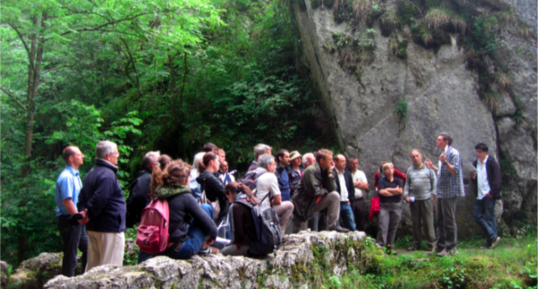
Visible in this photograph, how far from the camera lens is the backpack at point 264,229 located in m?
5.07

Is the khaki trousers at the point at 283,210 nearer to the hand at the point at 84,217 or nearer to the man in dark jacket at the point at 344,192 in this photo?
the man in dark jacket at the point at 344,192

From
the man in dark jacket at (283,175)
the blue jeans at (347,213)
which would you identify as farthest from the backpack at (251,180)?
the blue jeans at (347,213)

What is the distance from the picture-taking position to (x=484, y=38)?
37.0 feet

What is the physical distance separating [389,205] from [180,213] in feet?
18.6

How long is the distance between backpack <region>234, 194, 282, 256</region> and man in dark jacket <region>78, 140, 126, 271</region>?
1.57 metres

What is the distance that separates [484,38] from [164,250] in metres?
10.6

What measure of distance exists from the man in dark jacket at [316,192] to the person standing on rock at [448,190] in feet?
7.16

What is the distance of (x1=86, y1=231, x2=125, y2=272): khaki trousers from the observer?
5203 millimetres

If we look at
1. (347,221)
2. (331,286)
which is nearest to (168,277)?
(331,286)

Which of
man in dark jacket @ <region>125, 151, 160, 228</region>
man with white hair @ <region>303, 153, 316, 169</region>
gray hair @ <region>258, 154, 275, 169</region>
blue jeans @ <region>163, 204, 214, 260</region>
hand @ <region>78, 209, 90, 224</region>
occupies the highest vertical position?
man with white hair @ <region>303, 153, 316, 169</region>

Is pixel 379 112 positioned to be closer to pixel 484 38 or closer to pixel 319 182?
pixel 484 38

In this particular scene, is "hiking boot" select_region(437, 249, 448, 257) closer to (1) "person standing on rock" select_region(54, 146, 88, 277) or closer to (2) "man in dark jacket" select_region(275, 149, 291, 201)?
(2) "man in dark jacket" select_region(275, 149, 291, 201)

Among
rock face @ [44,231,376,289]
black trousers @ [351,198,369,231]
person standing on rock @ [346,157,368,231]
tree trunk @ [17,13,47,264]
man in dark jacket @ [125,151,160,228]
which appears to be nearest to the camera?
rock face @ [44,231,376,289]

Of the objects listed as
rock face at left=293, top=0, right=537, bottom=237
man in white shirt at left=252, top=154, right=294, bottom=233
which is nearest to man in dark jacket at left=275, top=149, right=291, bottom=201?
man in white shirt at left=252, top=154, right=294, bottom=233
